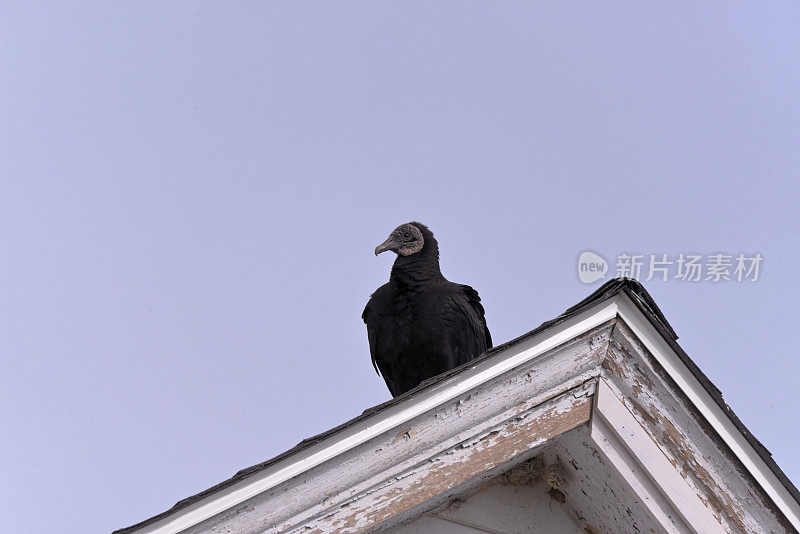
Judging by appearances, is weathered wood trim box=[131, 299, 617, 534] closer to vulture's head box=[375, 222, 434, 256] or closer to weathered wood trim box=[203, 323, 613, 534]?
weathered wood trim box=[203, 323, 613, 534]

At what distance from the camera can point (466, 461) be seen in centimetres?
237

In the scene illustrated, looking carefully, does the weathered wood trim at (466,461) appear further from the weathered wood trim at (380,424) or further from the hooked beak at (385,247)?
the hooked beak at (385,247)

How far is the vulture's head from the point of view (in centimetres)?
549

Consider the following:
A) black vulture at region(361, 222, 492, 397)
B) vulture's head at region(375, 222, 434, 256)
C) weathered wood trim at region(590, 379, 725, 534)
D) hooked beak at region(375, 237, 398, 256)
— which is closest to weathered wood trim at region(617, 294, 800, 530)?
weathered wood trim at region(590, 379, 725, 534)

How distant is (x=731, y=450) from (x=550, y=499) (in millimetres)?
604

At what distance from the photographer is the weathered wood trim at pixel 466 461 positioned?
2.34 meters

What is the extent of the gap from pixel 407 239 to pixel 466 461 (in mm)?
3313

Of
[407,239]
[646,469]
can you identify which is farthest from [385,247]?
[646,469]

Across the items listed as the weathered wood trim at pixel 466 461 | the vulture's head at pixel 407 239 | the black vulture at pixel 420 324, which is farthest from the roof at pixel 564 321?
the vulture's head at pixel 407 239

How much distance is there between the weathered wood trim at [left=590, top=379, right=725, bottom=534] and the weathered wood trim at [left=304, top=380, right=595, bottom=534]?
5cm

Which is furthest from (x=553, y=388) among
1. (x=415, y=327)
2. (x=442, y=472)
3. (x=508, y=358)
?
(x=415, y=327)

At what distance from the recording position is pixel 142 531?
7.50 ft

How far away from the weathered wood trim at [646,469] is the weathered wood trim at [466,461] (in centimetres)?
5

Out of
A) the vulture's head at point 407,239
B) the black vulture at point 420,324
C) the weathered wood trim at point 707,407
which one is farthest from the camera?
the vulture's head at point 407,239
